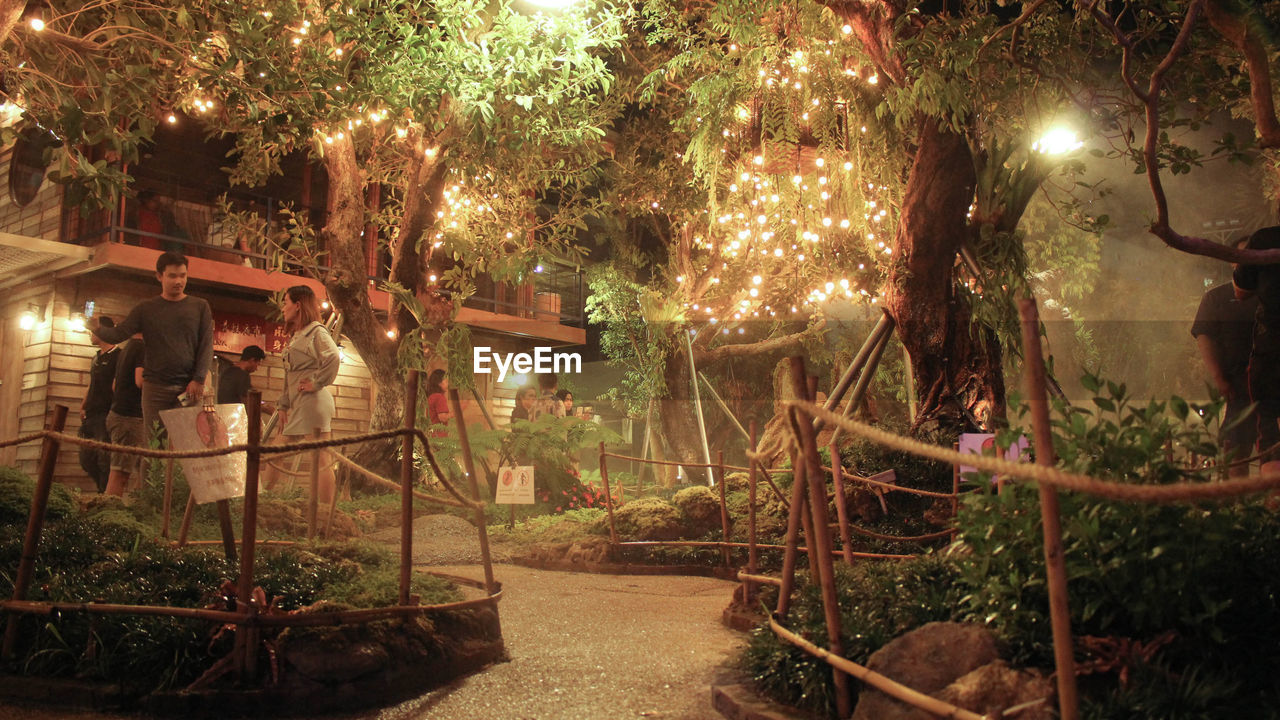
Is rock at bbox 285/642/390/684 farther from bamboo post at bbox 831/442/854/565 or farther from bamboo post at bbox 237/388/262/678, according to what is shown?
bamboo post at bbox 831/442/854/565

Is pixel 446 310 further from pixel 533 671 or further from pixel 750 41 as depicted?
pixel 533 671

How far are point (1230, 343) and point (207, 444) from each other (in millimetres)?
6418

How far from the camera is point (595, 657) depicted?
4.18 meters

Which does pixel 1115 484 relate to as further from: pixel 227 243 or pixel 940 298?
pixel 227 243

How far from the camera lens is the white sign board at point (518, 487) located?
32.0ft

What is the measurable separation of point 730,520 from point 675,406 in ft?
23.8

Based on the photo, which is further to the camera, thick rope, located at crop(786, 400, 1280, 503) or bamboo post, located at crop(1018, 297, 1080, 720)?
bamboo post, located at crop(1018, 297, 1080, 720)

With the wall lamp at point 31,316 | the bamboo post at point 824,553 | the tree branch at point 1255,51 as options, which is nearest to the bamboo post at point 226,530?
the bamboo post at point 824,553

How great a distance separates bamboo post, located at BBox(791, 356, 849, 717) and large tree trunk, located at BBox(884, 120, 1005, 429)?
425 centimetres

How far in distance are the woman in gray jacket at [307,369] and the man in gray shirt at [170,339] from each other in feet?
2.50

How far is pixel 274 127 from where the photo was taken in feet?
21.4

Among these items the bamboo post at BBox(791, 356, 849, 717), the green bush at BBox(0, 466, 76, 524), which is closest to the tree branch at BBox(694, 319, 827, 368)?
the green bush at BBox(0, 466, 76, 524)

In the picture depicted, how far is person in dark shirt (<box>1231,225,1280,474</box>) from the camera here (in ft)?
17.1

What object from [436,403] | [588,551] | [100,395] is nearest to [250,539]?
[588,551]
